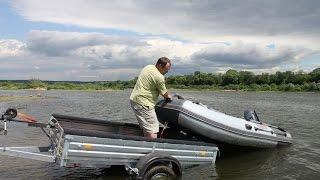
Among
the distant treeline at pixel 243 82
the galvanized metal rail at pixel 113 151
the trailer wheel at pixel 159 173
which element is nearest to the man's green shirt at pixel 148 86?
the galvanized metal rail at pixel 113 151

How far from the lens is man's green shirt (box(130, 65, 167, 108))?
8484mm

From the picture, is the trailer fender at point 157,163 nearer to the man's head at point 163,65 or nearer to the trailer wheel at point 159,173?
the trailer wheel at point 159,173

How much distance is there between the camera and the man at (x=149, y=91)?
852cm

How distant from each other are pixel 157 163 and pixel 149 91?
1479 millimetres

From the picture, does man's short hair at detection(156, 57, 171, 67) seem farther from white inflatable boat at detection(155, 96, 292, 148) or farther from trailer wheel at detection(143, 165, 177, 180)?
trailer wheel at detection(143, 165, 177, 180)

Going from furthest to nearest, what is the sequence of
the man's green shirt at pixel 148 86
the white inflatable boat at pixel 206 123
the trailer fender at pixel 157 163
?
the white inflatable boat at pixel 206 123 < the man's green shirt at pixel 148 86 < the trailer fender at pixel 157 163

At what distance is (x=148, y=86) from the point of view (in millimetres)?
8570

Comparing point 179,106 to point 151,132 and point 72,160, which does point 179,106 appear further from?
point 72,160

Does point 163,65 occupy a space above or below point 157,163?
above

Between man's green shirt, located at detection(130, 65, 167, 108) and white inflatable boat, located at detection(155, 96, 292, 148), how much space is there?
0.98 meters

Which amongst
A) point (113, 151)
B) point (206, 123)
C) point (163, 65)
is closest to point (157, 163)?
point (113, 151)

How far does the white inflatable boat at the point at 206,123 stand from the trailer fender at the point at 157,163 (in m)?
1.39

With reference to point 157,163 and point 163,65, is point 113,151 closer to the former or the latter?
point 157,163

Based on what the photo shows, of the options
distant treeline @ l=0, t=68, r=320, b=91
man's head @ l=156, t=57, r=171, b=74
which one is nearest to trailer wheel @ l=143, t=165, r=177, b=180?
man's head @ l=156, t=57, r=171, b=74
